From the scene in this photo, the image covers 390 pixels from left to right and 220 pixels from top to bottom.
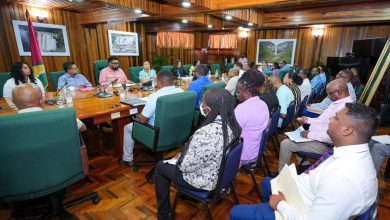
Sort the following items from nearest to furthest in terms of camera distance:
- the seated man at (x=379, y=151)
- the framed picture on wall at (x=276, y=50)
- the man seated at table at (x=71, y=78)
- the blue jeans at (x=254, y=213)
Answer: the blue jeans at (x=254, y=213)
the seated man at (x=379, y=151)
the man seated at table at (x=71, y=78)
the framed picture on wall at (x=276, y=50)

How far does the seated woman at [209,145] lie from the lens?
1242 mm

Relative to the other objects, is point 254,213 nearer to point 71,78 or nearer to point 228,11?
point 71,78

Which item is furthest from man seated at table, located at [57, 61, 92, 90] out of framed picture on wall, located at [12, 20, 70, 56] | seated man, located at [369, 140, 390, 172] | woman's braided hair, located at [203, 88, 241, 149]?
seated man, located at [369, 140, 390, 172]

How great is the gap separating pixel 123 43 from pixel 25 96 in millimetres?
5895

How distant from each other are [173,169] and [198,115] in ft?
4.68

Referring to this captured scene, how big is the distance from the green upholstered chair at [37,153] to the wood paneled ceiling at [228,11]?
2.77 m

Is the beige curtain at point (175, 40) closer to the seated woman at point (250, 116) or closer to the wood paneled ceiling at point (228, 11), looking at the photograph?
the wood paneled ceiling at point (228, 11)

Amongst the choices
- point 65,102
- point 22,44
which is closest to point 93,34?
point 22,44

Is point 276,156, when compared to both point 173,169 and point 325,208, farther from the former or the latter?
point 325,208

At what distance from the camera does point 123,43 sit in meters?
6.88

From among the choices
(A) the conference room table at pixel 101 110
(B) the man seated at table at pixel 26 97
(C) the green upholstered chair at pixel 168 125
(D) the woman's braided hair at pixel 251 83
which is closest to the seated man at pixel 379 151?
(D) the woman's braided hair at pixel 251 83

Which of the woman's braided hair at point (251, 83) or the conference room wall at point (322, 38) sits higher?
the conference room wall at point (322, 38)

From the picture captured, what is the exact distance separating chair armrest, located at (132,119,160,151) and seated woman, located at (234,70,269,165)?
790mm

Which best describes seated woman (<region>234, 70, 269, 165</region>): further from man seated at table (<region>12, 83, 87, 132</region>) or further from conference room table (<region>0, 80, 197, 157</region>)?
man seated at table (<region>12, 83, 87, 132</region>)
